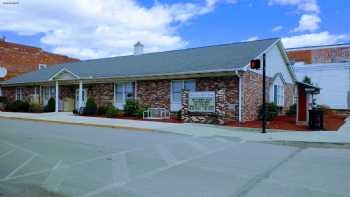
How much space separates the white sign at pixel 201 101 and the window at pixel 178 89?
67.1 inches

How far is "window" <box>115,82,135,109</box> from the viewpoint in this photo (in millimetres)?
23422

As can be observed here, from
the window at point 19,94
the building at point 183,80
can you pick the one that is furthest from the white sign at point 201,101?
the window at point 19,94

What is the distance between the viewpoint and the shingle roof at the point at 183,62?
1961cm

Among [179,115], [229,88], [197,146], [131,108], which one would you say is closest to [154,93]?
[131,108]

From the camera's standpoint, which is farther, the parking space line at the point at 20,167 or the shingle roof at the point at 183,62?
the shingle roof at the point at 183,62

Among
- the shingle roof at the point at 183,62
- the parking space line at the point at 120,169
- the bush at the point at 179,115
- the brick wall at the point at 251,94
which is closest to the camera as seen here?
the parking space line at the point at 120,169

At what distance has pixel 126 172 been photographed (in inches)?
270

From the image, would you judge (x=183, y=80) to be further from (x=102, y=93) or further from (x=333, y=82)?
(x=333, y=82)

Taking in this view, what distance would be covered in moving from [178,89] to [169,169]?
13.9 meters

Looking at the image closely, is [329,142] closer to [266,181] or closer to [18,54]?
[266,181]

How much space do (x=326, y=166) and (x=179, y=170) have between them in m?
3.47

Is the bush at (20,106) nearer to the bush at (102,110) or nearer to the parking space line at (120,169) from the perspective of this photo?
the bush at (102,110)

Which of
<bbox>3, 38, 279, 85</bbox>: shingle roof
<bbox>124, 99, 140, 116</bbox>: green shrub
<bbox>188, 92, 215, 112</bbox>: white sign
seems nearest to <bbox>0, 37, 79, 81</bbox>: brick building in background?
<bbox>3, 38, 279, 85</bbox>: shingle roof

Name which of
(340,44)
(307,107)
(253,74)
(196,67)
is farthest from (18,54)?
(340,44)
